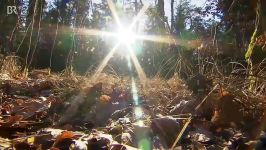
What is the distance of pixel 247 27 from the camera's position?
31.1 ft

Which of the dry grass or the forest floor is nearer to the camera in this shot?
the forest floor

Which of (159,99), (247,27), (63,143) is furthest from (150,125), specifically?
(247,27)

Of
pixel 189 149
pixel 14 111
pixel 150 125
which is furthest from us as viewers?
pixel 14 111

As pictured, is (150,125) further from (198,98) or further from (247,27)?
(247,27)

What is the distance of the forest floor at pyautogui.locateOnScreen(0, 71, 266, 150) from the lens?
1.76 meters

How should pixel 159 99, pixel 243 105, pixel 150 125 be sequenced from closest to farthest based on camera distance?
pixel 150 125, pixel 243 105, pixel 159 99

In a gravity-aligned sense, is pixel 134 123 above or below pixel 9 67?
above

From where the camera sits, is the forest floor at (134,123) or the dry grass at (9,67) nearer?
the forest floor at (134,123)

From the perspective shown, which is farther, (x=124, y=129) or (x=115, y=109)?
(x=115, y=109)

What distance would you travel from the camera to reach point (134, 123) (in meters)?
2.11

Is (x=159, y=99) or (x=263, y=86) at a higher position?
(x=263, y=86)

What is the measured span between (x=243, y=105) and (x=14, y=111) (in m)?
1.50

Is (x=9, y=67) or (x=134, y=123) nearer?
(x=134, y=123)

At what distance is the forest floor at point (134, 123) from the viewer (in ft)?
5.78
